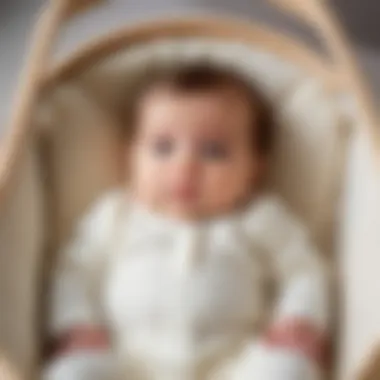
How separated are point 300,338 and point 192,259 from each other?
0.17 meters

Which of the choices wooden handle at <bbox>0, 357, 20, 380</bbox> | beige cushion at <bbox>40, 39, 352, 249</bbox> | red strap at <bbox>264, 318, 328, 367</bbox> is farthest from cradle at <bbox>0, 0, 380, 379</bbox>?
wooden handle at <bbox>0, 357, 20, 380</bbox>

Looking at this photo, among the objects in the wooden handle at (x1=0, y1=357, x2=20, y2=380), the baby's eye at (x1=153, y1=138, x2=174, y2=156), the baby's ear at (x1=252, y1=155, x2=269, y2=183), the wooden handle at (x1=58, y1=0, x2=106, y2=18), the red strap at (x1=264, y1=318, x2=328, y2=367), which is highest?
the wooden handle at (x1=58, y1=0, x2=106, y2=18)

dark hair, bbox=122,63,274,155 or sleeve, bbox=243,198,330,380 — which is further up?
dark hair, bbox=122,63,274,155

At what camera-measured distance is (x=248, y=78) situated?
134 centimetres

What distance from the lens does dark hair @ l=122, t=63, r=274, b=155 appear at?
127cm

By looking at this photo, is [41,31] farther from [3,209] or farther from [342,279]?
[342,279]

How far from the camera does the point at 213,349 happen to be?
1166 mm

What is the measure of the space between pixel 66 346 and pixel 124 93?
391 millimetres

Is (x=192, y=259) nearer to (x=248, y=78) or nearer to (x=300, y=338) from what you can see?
(x=300, y=338)

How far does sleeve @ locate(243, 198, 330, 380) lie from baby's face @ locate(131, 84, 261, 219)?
0.07 meters

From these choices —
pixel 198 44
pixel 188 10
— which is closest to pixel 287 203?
pixel 198 44

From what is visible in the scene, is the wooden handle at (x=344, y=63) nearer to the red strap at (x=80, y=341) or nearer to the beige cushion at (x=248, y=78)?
the beige cushion at (x=248, y=78)

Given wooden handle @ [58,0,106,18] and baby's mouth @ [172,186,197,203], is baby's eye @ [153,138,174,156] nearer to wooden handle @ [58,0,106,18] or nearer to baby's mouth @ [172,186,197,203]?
baby's mouth @ [172,186,197,203]

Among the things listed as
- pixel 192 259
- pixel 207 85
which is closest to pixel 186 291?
pixel 192 259
